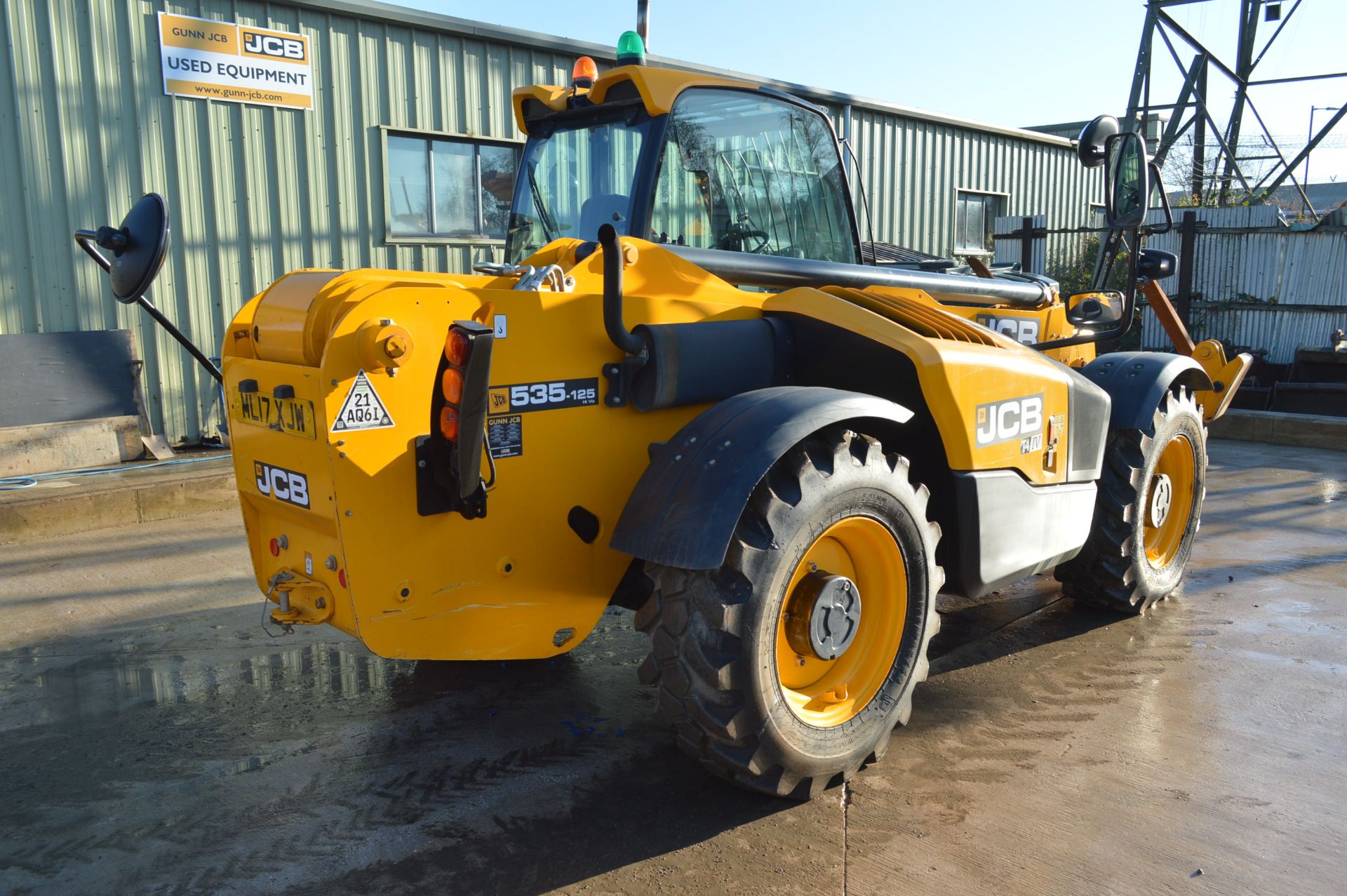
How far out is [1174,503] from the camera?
543 cm

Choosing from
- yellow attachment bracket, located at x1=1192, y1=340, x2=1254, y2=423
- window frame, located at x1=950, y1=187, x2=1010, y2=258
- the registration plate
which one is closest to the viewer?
the registration plate

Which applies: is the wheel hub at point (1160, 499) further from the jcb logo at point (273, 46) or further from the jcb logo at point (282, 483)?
the jcb logo at point (273, 46)

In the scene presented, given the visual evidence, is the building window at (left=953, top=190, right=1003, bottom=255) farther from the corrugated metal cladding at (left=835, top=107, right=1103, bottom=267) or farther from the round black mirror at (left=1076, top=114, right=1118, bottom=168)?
the round black mirror at (left=1076, top=114, right=1118, bottom=168)

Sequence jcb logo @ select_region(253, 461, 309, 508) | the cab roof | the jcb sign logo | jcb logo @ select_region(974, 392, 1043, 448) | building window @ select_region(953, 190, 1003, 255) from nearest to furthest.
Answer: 1. jcb logo @ select_region(253, 461, 309, 508)
2. jcb logo @ select_region(974, 392, 1043, 448)
3. the cab roof
4. the jcb sign logo
5. building window @ select_region(953, 190, 1003, 255)

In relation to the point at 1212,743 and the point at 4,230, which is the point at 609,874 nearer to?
the point at 1212,743

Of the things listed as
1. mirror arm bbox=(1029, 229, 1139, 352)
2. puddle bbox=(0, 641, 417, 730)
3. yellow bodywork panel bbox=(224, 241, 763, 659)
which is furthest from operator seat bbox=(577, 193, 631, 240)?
mirror arm bbox=(1029, 229, 1139, 352)

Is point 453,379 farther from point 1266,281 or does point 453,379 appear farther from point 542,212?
point 1266,281

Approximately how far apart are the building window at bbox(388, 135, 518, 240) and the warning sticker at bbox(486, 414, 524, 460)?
7068 millimetres

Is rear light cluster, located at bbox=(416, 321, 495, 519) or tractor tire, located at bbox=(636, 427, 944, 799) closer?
rear light cluster, located at bbox=(416, 321, 495, 519)

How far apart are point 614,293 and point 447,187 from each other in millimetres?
7400

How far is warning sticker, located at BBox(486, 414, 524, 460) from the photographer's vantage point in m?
3.09

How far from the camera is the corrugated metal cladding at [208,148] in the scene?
310 inches

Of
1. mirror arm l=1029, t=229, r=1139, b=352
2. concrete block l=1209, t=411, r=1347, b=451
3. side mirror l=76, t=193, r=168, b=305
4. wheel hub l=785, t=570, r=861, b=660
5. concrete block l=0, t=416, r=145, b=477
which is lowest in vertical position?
concrete block l=1209, t=411, r=1347, b=451

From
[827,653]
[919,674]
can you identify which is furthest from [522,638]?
[919,674]
